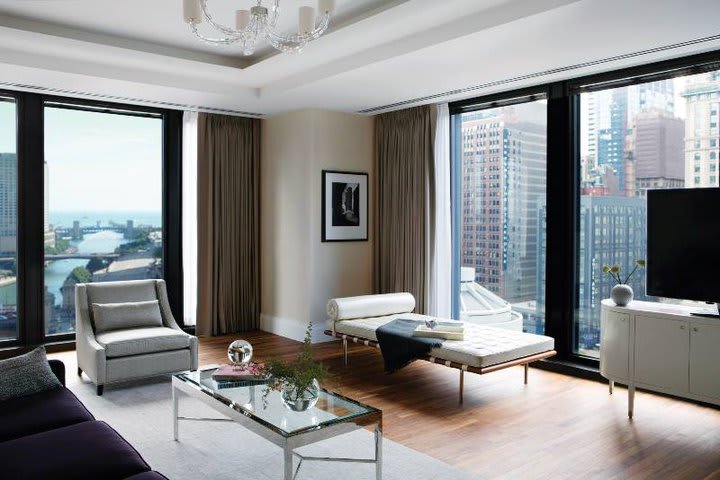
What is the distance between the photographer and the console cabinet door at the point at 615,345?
423cm

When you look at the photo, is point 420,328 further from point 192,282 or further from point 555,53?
point 192,282

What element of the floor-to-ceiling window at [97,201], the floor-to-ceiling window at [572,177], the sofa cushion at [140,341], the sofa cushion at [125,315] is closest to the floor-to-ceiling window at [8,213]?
the floor-to-ceiling window at [97,201]

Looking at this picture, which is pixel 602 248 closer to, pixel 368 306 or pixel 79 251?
pixel 368 306

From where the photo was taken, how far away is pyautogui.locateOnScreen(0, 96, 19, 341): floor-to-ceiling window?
19.0ft

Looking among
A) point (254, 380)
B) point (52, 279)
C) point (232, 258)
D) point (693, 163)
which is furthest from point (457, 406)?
point (52, 279)

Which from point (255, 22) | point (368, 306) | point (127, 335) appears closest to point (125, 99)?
point (127, 335)

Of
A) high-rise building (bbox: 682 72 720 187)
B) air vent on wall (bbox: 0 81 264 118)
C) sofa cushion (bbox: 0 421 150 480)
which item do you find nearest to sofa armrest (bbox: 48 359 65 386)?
sofa cushion (bbox: 0 421 150 480)

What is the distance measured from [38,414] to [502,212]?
433cm

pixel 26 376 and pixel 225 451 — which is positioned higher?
pixel 26 376

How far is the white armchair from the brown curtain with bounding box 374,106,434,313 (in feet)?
8.39

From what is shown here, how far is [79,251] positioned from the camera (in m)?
6.30

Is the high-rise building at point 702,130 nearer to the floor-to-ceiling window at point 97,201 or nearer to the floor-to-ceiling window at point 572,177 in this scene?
the floor-to-ceiling window at point 572,177

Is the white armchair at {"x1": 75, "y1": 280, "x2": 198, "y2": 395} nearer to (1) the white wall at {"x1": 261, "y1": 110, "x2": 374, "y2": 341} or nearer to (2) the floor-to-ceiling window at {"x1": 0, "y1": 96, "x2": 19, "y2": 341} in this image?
(2) the floor-to-ceiling window at {"x1": 0, "y1": 96, "x2": 19, "y2": 341}

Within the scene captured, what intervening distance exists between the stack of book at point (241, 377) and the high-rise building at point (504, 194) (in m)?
3.05
